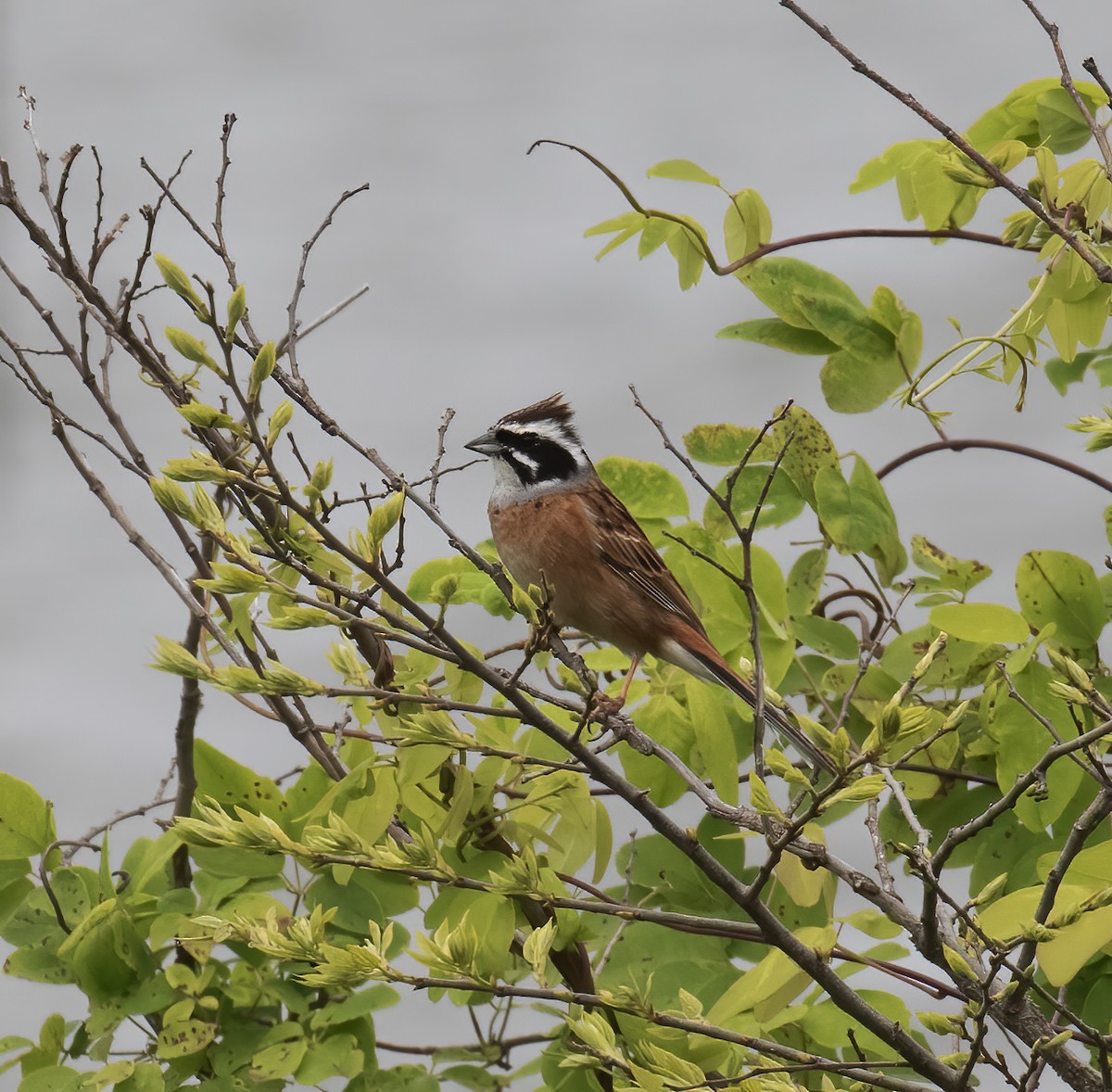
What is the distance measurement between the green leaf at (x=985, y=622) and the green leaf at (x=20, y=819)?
1028 mm

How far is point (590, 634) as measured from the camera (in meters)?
2.43

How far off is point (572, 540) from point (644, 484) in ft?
2.15

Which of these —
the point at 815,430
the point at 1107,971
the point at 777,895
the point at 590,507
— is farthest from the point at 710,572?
the point at 590,507

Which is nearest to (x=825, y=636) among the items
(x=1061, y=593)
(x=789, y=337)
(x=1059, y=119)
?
(x=1061, y=593)

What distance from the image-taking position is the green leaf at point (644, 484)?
1.87 metres

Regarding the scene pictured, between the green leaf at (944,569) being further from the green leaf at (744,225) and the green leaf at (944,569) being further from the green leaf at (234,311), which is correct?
the green leaf at (234,311)

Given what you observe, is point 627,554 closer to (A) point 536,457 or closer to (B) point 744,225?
(A) point 536,457

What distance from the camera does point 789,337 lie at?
1969 millimetres

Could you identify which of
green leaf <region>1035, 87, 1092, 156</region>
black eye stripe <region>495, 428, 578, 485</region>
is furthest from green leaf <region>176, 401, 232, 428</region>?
black eye stripe <region>495, 428, 578, 485</region>

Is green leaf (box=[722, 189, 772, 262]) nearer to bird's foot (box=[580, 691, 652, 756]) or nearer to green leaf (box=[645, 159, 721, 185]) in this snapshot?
green leaf (box=[645, 159, 721, 185])

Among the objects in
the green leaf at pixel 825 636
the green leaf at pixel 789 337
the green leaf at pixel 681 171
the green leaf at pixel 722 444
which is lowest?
the green leaf at pixel 825 636

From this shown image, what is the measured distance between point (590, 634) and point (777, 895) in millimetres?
795

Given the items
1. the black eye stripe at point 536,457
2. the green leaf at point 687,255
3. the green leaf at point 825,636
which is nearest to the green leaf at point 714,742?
the green leaf at point 825,636

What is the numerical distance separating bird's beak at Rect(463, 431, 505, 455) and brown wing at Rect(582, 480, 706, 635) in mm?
199
